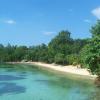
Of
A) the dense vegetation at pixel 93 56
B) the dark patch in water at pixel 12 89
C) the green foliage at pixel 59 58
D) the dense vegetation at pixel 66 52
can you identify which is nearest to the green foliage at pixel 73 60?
the dense vegetation at pixel 66 52

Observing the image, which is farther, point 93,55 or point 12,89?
point 12,89

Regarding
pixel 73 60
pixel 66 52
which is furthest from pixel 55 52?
pixel 73 60

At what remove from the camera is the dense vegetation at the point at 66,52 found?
1898 inches

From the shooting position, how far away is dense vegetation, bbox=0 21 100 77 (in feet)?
158

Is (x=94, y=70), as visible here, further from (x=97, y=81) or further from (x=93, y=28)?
(x=93, y=28)

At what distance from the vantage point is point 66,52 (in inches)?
5084

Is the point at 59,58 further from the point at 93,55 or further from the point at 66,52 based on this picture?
the point at 93,55

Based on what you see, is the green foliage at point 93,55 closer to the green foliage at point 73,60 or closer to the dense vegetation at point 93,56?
the dense vegetation at point 93,56

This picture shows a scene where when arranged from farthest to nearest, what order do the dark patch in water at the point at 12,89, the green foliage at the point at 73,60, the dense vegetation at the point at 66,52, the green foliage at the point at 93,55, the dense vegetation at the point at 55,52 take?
the dense vegetation at the point at 55,52 < the green foliage at the point at 73,60 < the dense vegetation at the point at 66,52 < the green foliage at the point at 93,55 < the dark patch in water at the point at 12,89

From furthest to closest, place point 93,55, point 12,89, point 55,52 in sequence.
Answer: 1. point 55,52
2. point 12,89
3. point 93,55

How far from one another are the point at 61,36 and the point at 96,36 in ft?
294

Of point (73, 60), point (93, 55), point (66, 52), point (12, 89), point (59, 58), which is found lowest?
point (12, 89)

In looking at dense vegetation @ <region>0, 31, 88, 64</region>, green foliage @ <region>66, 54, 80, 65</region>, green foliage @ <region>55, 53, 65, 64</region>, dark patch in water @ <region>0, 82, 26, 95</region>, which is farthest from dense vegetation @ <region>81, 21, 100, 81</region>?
green foliage @ <region>55, 53, 65, 64</region>

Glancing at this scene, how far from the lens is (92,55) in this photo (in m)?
47.2
